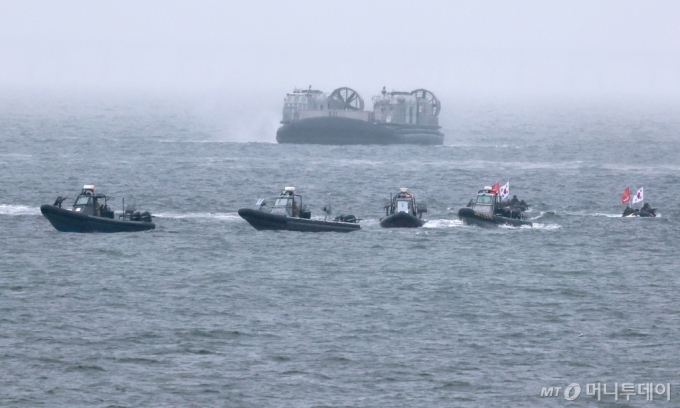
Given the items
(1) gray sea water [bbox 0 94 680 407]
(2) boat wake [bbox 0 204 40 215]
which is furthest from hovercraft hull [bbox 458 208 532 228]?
(2) boat wake [bbox 0 204 40 215]

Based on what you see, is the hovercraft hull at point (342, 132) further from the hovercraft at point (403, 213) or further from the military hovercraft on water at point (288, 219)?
the military hovercraft on water at point (288, 219)

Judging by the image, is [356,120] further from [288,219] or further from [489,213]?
[288,219]

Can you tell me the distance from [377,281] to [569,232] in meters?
21.5

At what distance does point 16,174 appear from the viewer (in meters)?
106

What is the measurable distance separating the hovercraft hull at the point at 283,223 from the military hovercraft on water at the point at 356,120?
76.6m

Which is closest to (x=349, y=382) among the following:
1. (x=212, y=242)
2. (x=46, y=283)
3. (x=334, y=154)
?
(x=46, y=283)

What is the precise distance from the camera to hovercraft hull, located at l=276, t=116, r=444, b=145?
15062 centimetres

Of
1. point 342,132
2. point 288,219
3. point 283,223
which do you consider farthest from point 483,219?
point 342,132

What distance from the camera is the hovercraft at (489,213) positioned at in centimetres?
7756

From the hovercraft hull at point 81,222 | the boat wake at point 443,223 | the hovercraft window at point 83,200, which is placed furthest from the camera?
the boat wake at point 443,223

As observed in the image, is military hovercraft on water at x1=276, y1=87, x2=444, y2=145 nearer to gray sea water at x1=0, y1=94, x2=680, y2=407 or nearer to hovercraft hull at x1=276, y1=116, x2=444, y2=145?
hovercraft hull at x1=276, y1=116, x2=444, y2=145

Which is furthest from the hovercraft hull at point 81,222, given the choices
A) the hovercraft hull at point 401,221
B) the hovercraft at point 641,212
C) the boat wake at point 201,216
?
the hovercraft at point 641,212

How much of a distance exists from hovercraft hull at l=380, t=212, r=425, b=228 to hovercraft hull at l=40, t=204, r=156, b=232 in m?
15.2

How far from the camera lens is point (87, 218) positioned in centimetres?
7150
